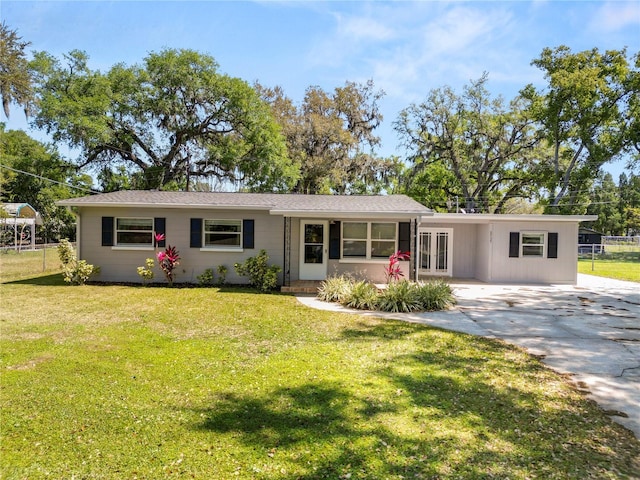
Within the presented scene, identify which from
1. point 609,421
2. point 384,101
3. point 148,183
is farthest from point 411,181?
point 609,421

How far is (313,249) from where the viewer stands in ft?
41.0

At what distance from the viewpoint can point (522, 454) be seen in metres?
3.13

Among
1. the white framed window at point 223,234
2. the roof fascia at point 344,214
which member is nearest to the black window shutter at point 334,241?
the roof fascia at point 344,214

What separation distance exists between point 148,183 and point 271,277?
59.4 feet

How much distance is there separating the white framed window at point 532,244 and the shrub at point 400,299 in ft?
23.0

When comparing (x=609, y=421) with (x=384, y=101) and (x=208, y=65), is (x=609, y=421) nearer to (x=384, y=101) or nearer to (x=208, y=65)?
(x=208, y=65)

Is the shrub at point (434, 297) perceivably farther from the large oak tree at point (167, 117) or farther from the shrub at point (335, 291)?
the large oak tree at point (167, 117)

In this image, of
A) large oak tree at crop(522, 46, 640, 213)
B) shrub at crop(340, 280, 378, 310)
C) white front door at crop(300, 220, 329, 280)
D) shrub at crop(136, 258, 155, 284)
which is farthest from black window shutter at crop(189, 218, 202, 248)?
large oak tree at crop(522, 46, 640, 213)

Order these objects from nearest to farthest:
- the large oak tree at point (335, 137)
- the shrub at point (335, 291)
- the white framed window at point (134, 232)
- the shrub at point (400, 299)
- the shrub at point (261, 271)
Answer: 1. the shrub at point (400, 299)
2. the shrub at point (335, 291)
3. the shrub at point (261, 271)
4. the white framed window at point (134, 232)
5. the large oak tree at point (335, 137)

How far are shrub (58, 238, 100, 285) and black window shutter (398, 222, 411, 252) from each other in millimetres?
9755

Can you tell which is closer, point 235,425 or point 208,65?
point 235,425

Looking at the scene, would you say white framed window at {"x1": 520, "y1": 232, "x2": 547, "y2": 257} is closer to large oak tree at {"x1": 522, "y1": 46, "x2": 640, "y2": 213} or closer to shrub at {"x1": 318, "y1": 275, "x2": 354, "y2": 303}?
shrub at {"x1": 318, "y1": 275, "x2": 354, "y2": 303}

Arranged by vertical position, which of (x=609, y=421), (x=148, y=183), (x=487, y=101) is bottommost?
(x=609, y=421)

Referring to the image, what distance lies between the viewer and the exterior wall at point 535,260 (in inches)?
550
